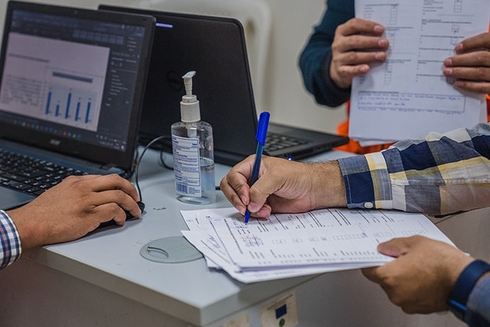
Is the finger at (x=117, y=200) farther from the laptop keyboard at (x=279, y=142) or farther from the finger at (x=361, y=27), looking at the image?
the finger at (x=361, y=27)

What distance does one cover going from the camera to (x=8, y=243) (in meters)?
1.02

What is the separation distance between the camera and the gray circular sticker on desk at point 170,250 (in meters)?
0.99

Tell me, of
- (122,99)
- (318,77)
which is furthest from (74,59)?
(318,77)

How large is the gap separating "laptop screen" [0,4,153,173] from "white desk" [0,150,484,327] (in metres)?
0.15

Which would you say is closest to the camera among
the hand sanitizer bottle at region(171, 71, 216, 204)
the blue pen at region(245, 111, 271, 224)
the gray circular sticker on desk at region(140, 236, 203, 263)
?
the gray circular sticker on desk at region(140, 236, 203, 263)

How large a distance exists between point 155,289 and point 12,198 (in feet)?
1.44

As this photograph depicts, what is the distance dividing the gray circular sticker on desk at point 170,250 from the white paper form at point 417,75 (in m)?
0.63

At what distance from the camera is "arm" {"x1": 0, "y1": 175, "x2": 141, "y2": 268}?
103 cm

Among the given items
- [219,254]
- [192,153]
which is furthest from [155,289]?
[192,153]

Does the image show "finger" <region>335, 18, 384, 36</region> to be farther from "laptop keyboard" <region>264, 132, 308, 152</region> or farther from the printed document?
the printed document

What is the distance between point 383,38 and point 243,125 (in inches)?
14.6

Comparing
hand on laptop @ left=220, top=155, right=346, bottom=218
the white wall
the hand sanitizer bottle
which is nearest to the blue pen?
hand on laptop @ left=220, top=155, right=346, bottom=218

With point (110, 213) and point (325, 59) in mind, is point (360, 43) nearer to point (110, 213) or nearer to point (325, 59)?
point (325, 59)

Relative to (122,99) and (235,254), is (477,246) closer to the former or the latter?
(235,254)
